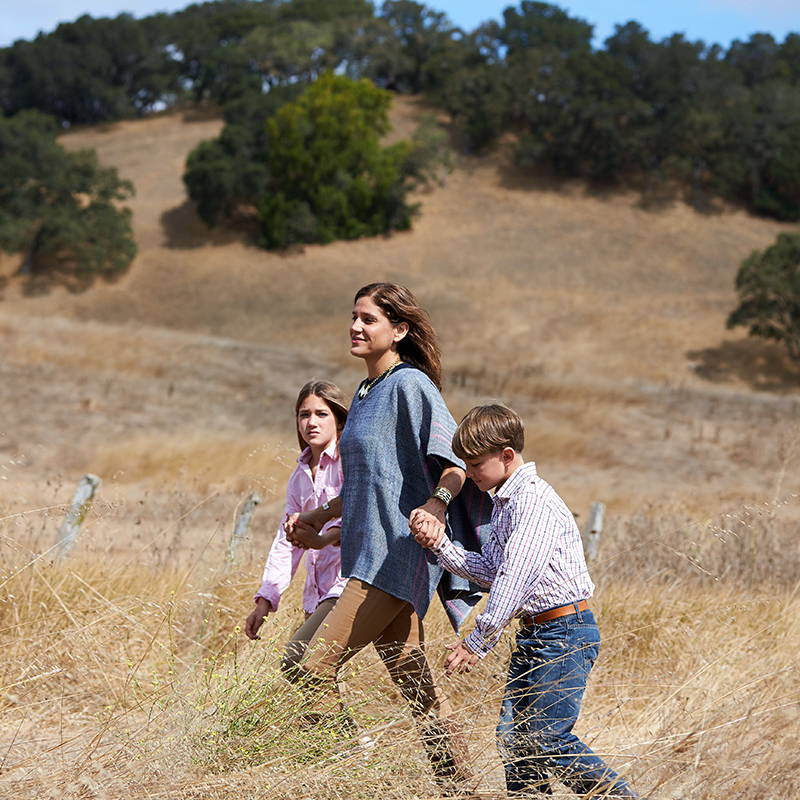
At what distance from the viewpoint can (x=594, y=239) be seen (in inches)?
1937

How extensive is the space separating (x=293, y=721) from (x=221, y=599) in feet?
6.73

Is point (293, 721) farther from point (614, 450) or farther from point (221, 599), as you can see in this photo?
point (614, 450)

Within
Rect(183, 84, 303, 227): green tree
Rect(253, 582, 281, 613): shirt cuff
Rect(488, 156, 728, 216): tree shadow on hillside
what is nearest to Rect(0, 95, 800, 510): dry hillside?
Rect(488, 156, 728, 216): tree shadow on hillside

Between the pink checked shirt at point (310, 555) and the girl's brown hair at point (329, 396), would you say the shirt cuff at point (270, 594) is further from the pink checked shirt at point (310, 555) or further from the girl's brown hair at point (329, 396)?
the girl's brown hair at point (329, 396)

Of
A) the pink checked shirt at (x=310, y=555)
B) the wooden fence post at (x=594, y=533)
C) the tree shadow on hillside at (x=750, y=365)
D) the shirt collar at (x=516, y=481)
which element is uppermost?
the shirt collar at (x=516, y=481)

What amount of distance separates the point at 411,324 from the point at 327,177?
44700mm

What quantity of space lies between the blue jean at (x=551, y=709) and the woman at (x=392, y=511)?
0.69 feet

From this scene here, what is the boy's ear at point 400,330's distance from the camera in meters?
3.55

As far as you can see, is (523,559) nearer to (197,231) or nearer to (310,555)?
(310,555)

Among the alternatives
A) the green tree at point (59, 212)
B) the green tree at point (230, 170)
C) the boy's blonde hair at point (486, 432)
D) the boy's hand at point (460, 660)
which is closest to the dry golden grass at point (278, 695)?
the boy's hand at point (460, 660)

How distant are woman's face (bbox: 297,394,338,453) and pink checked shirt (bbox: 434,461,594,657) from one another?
0.87 metres

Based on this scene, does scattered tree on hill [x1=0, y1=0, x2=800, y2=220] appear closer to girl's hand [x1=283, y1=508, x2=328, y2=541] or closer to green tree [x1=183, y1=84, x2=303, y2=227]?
green tree [x1=183, y1=84, x2=303, y2=227]

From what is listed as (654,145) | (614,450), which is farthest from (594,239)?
(614,450)

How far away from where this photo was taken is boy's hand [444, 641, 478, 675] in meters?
2.98
